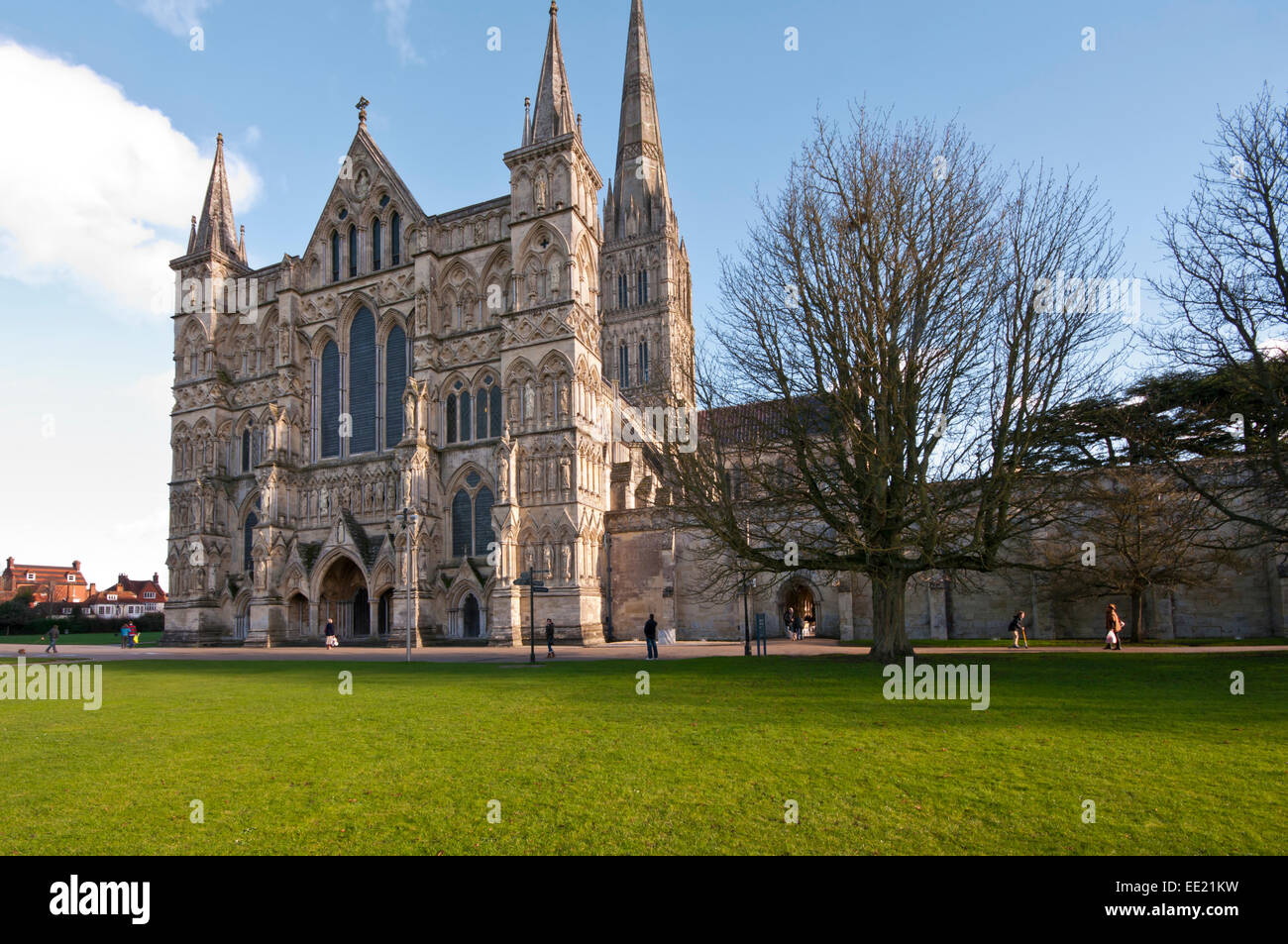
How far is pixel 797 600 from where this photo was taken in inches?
1668

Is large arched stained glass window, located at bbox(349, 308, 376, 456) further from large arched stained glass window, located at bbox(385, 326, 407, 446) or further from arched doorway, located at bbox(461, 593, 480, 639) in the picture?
arched doorway, located at bbox(461, 593, 480, 639)

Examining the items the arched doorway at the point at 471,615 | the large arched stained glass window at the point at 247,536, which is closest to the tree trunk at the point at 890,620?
the arched doorway at the point at 471,615

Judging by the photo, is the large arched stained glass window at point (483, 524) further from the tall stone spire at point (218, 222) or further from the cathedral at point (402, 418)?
the tall stone spire at point (218, 222)

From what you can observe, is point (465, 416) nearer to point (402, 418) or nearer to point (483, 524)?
point (402, 418)

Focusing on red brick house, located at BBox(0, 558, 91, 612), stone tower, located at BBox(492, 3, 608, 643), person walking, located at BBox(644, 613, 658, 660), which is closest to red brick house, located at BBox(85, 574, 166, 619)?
red brick house, located at BBox(0, 558, 91, 612)

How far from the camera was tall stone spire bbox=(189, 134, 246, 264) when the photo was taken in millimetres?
47312

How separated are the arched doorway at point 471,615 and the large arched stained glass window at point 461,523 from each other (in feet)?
7.34

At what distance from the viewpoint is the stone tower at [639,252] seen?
67.1m

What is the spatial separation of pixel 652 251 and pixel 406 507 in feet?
131

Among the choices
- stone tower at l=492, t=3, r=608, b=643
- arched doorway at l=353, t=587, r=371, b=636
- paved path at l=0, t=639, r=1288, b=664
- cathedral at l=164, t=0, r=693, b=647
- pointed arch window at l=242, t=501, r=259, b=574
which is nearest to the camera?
paved path at l=0, t=639, r=1288, b=664

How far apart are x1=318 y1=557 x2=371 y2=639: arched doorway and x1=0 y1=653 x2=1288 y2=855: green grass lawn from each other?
26.2 metres

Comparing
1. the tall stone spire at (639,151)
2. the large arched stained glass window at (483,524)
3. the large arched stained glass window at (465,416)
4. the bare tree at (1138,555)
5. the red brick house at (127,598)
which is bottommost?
the red brick house at (127,598)

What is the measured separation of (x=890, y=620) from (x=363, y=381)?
3244 cm
